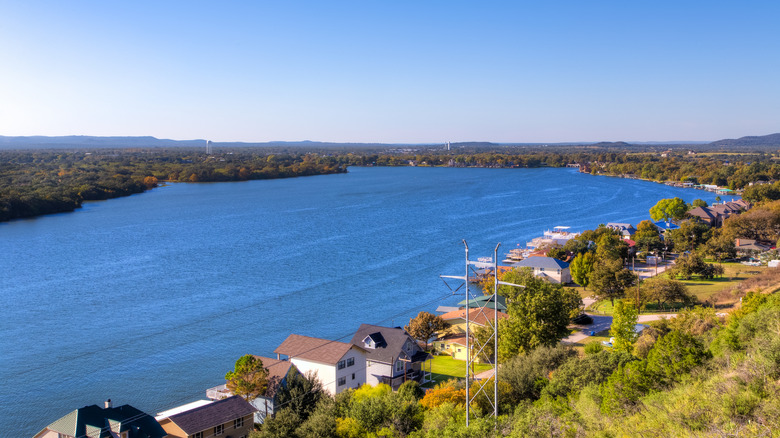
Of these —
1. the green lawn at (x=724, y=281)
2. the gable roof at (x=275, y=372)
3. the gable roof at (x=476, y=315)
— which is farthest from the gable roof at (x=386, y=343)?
the green lawn at (x=724, y=281)

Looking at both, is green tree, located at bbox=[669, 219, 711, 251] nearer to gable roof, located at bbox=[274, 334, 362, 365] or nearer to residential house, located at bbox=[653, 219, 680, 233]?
residential house, located at bbox=[653, 219, 680, 233]

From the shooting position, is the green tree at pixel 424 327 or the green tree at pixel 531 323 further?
the green tree at pixel 424 327

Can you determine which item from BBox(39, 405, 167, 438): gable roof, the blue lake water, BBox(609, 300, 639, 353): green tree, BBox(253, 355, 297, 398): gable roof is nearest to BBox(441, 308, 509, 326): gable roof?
the blue lake water

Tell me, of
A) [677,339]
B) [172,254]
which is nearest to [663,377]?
[677,339]

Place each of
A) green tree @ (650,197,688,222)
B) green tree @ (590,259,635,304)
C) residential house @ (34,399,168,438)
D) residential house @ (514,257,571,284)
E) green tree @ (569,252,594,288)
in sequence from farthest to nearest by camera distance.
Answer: green tree @ (650,197,688,222) < residential house @ (514,257,571,284) < green tree @ (569,252,594,288) < green tree @ (590,259,635,304) < residential house @ (34,399,168,438)

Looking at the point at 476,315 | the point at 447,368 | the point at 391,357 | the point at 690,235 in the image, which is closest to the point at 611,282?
the point at 476,315

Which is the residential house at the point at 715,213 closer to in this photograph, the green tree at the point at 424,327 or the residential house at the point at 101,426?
the green tree at the point at 424,327

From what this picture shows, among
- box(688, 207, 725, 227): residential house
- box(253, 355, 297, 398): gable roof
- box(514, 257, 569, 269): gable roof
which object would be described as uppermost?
box(688, 207, 725, 227): residential house
